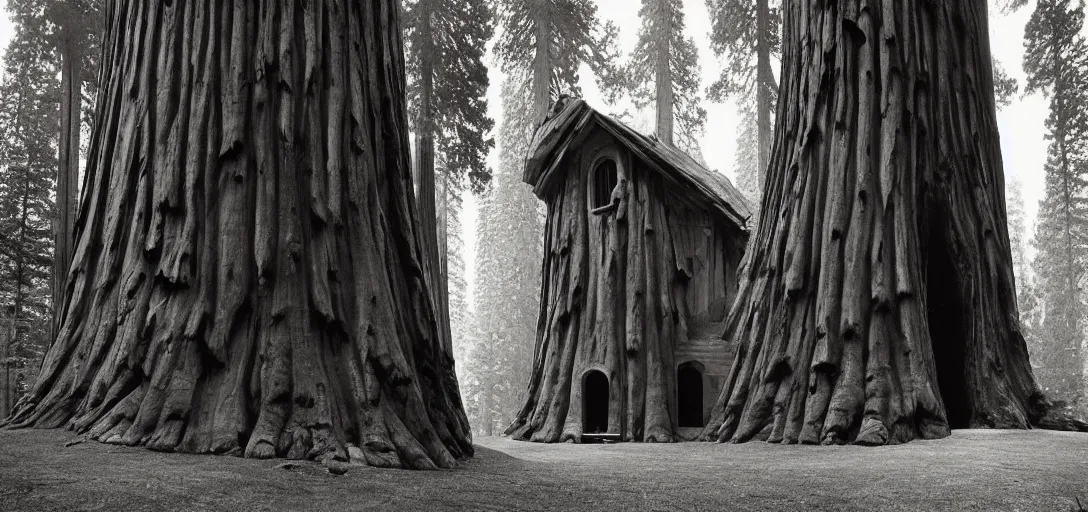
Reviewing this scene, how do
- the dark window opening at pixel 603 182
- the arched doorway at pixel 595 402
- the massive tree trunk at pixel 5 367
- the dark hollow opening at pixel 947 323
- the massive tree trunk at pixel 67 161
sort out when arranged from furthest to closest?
1. the massive tree trunk at pixel 5 367
2. the massive tree trunk at pixel 67 161
3. the dark window opening at pixel 603 182
4. the arched doorway at pixel 595 402
5. the dark hollow opening at pixel 947 323

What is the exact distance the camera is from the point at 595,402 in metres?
17.1

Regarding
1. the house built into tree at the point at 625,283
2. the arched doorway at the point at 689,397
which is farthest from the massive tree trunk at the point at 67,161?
the arched doorway at the point at 689,397

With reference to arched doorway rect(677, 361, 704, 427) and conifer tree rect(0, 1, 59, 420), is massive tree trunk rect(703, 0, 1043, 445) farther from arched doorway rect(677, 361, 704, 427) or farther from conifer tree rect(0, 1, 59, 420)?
conifer tree rect(0, 1, 59, 420)

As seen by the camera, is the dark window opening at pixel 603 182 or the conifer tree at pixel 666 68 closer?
the dark window opening at pixel 603 182

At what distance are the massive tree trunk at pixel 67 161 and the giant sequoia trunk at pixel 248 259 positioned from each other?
11547mm

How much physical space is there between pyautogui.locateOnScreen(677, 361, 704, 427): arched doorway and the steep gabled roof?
2.85 metres

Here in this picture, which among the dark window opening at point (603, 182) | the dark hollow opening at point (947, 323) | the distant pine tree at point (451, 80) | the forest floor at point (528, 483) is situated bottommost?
the forest floor at point (528, 483)

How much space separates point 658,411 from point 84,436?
1064cm

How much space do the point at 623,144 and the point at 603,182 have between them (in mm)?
1013

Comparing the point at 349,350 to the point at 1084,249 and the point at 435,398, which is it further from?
the point at 1084,249

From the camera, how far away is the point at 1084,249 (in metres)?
32.4

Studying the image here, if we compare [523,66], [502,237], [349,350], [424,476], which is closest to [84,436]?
[349,350]

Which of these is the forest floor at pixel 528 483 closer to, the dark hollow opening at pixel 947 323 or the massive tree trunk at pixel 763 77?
the dark hollow opening at pixel 947 323

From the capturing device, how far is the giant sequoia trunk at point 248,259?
5.73 meters
